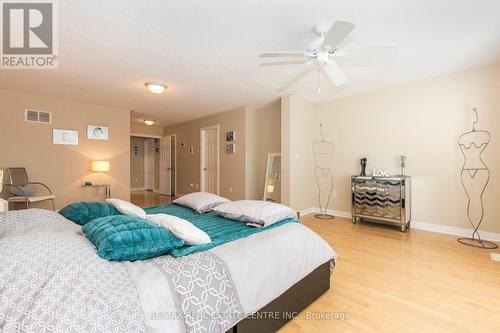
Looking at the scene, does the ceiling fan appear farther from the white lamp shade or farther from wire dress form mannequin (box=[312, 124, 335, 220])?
the white lamp shade

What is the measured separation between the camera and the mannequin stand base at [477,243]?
9.72ft

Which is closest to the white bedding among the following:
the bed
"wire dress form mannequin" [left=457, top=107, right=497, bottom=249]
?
the bed

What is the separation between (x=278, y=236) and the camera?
1616 mm

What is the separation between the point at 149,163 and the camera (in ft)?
30.5

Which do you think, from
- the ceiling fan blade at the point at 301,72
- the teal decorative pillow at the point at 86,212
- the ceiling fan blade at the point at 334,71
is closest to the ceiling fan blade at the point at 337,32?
the ceiling fan blade at the point at 334,71

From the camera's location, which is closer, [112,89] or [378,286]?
[378,286]

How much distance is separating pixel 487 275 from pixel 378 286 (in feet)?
3.76

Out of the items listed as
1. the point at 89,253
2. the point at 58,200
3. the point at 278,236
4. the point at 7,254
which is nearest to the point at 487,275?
the point at 278,236

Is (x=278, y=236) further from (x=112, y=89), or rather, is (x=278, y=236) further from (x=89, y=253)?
(x=112, y=89)

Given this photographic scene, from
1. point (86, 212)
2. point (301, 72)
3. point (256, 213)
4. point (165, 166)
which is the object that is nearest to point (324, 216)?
point (301, 72)

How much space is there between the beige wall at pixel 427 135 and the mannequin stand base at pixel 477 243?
25 cm

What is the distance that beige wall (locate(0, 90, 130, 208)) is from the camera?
13.9 feet

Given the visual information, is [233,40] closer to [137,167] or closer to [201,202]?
[201,202]

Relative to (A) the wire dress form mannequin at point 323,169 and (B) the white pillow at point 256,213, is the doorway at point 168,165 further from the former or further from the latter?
(B) the white pillow at point 256,213
